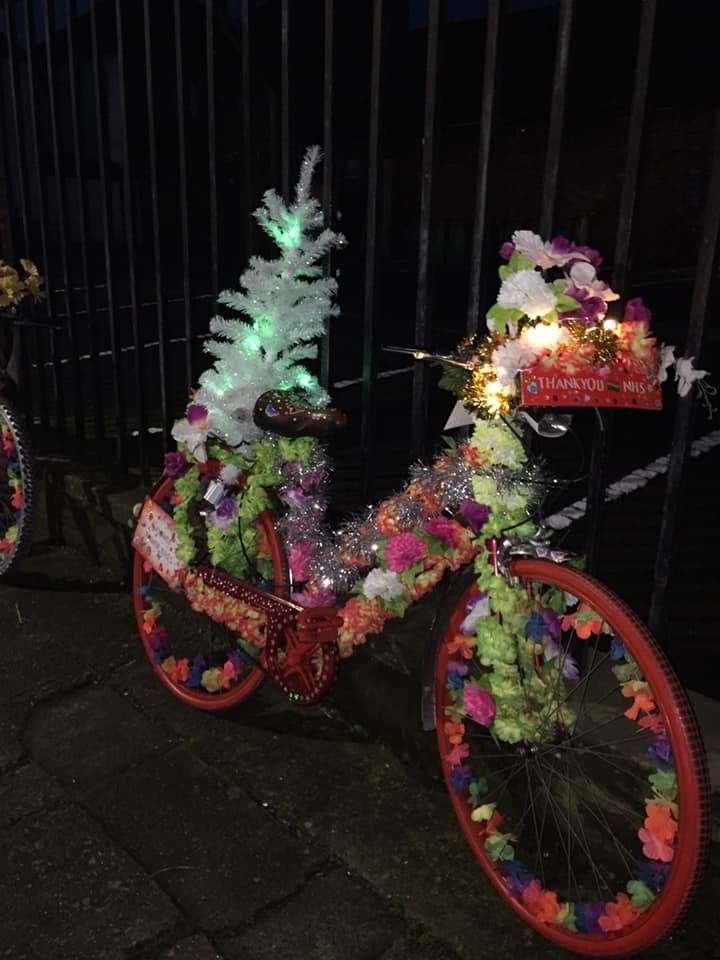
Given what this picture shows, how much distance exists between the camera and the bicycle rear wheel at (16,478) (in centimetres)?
436

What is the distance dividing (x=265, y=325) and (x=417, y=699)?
4.97ft

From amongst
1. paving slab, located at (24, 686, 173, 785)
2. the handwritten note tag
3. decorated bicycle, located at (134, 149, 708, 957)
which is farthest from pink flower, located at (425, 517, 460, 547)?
paving slab, located at (24, 686, 173, 785)

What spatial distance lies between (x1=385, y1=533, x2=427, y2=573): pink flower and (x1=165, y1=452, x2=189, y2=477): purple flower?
3.80ft

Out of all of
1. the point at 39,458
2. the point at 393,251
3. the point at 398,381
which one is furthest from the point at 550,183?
the point at 393,251

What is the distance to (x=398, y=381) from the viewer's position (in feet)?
30.4

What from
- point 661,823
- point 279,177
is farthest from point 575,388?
point 279,177

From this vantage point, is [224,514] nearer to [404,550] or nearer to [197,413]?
[197,413]

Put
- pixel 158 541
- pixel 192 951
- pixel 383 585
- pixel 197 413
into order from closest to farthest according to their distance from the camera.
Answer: pixel 192 951
pixel 383 585
pixel 197 413
pixel 158 541

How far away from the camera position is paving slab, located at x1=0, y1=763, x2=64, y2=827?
2876 millimetres

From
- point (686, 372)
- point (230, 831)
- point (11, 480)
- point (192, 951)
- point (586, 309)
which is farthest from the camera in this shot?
point (11, 480)

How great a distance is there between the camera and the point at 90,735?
333cm

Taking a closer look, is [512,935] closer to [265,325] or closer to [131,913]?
[131,913]

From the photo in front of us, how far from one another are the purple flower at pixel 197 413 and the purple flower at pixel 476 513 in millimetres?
1235

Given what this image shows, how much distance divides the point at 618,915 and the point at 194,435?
84.0 inches
